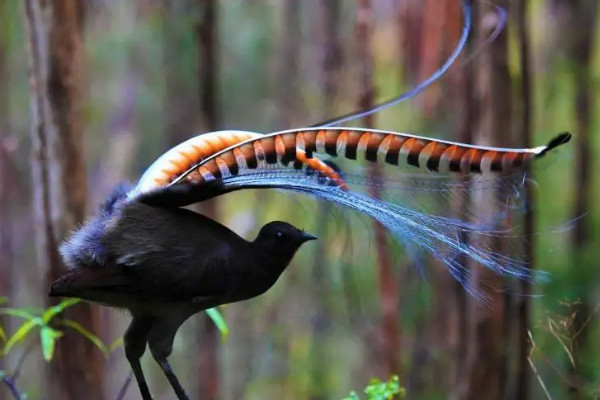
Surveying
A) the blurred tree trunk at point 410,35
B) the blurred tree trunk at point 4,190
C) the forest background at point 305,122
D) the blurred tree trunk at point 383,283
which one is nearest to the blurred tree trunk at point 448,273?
the forest background at point 305,122

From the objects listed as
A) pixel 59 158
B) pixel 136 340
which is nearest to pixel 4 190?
pixel 59 158

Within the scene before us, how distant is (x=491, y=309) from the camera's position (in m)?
3.25

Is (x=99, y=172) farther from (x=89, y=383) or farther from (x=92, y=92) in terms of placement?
(x=89, y=383)

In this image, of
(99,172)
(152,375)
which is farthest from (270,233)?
(99,172)

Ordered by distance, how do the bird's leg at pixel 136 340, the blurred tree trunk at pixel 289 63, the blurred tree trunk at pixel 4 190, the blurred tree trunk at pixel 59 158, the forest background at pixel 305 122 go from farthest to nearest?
the blurred tree trunk at pixel 289 63 → the blurred tree trunk at pixel 4 190 → the forest background at pixel 305 122 → the blurred tree trunk at pixel 59 158 → the bird's leg at pixel 136 340

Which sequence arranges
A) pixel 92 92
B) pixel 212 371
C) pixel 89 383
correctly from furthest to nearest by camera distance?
pixel 92 92 → pixel 212 371 → pixel 89 383

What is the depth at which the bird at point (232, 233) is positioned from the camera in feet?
4.51

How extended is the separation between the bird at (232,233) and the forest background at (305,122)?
4.50ft

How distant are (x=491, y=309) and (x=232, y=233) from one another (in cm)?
208

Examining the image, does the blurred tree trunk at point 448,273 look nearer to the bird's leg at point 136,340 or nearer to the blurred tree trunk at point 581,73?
the bird's leg at point 136,340

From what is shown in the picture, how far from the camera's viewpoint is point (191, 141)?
4.92 ft

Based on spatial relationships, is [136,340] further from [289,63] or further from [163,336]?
[289,63]

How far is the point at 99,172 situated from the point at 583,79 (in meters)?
4.10

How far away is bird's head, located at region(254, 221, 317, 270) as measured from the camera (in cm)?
141
